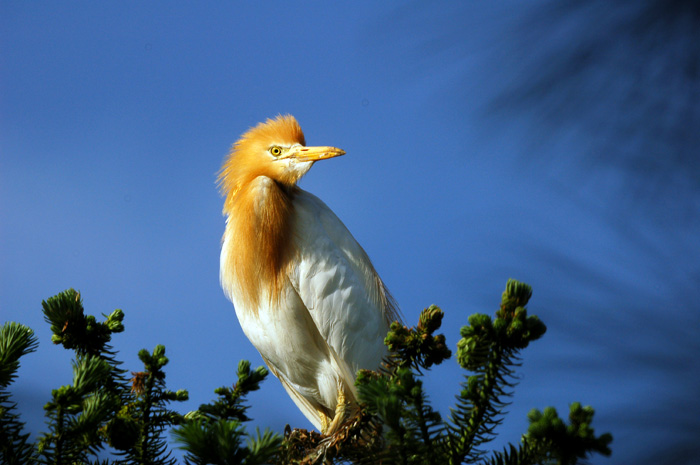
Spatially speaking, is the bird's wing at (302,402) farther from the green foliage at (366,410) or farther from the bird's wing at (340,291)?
the green foliage at (366,410)

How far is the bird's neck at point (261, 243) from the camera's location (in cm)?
329

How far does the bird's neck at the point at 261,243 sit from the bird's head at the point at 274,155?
0.10 meters

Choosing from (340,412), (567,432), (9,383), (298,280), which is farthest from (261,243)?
(567,432)

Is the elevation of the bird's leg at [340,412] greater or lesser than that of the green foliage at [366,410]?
greater

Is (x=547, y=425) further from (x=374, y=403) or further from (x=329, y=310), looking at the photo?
(x=329, y=310)

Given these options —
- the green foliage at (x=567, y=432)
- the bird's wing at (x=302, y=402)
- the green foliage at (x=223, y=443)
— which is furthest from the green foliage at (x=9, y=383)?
the bird's wing at (x=302, y=402)

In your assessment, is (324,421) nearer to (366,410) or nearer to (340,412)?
(340,412)

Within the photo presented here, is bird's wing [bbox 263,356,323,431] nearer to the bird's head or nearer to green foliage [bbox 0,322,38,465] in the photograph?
the bird's head

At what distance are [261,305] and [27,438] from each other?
214 cm

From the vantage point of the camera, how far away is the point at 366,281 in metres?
3.46

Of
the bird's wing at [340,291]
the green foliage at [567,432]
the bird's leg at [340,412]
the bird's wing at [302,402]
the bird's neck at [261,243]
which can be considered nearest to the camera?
the green foliage at [567,432]

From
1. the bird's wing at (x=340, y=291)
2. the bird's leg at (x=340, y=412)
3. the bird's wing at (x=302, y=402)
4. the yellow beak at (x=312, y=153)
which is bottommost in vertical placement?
the bird's leg at (x=340, y=412)

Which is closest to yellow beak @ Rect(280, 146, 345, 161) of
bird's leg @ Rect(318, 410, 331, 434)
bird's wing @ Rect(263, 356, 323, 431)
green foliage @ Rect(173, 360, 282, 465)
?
bird's wing @ Rect(263, 356, 323, 431)

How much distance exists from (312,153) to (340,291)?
74 centimetres
